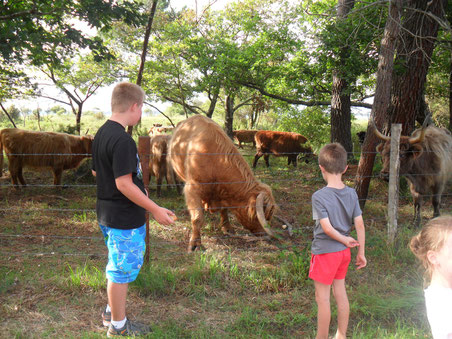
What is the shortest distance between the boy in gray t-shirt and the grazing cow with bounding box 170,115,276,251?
198 centimetres

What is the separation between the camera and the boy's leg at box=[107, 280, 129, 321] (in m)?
2.70

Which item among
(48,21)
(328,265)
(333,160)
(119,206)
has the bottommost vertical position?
(328,265)

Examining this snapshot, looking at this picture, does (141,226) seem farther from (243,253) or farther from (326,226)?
(243,253)

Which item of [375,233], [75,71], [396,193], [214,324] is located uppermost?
[75,71]

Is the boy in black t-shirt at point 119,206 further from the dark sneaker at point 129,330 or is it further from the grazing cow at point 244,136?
the grazing cow at point 244,136

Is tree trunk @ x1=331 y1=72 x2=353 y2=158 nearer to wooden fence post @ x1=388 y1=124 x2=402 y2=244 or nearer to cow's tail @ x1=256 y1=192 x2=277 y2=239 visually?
wooden fence post @ x1=388 y1=124 x2=402 y2=244

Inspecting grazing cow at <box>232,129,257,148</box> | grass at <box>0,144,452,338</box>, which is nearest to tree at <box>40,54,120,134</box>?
grazing cow at <box>232,129,257,148</box>

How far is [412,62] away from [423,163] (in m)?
2.63

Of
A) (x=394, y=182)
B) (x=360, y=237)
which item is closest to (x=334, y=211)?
(x=360, y=237)

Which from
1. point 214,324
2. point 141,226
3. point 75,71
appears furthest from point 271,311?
point 75,71

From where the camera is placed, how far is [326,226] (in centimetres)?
249

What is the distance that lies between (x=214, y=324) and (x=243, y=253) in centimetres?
174

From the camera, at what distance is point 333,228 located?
251 centimetres

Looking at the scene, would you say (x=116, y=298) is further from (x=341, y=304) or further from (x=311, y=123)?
(x=311, y=123)
